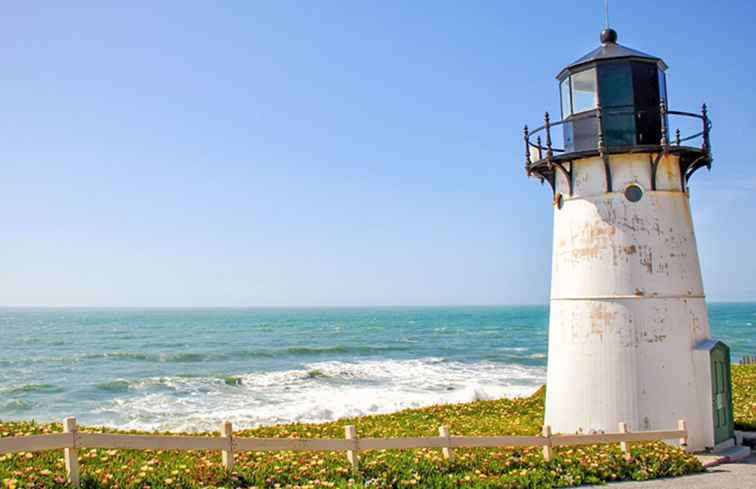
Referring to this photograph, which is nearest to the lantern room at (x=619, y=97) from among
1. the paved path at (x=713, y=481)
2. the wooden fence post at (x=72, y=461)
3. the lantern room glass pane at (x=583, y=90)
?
the lantern room glass pane at (x=583, y=90)

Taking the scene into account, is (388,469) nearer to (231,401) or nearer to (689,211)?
(689,211)

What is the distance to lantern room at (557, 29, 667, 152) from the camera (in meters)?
13.0

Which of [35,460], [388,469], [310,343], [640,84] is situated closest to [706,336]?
[640,84]

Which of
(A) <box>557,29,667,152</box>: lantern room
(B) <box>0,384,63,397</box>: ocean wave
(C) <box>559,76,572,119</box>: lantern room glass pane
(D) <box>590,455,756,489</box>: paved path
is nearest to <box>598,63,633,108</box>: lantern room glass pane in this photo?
(A) <box>557,29,667,152</box>: lantern room

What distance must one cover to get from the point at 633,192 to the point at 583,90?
234 centimetres

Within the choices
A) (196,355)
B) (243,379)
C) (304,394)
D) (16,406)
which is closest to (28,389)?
(16,406)

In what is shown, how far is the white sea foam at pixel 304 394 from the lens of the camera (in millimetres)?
26625

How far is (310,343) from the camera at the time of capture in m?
80.5

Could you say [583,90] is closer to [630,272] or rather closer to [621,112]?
[621,112]

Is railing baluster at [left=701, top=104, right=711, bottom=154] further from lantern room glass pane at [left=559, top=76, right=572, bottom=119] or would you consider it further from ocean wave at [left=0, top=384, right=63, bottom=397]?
ocean wave at [left=0, top=384, right=63, bottom=397]

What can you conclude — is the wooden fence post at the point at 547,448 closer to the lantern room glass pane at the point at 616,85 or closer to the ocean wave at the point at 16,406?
the lantern room glass pane at the point at 616,85

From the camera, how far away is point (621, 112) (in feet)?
42.5

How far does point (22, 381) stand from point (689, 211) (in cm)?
4396

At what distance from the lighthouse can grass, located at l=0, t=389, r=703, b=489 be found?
1483mm
